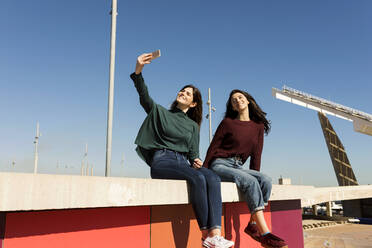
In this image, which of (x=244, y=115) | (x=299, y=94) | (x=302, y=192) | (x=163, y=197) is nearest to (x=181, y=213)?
(x=163, y=197)

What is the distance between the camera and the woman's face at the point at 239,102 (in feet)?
11.6

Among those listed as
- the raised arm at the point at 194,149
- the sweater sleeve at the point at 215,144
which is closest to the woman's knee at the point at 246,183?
the sweater sleeve at the point at 215,144

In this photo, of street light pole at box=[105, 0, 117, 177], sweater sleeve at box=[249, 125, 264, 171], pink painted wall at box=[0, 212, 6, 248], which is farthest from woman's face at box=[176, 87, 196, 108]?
pink painted wall at box=[0, 212, 6, 248]

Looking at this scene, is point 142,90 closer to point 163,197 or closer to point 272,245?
point 163,197

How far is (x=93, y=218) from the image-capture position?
200cm

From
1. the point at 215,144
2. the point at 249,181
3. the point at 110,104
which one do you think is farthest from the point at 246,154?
the point at 110,104

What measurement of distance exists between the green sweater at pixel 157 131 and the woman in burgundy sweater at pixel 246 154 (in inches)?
13.9

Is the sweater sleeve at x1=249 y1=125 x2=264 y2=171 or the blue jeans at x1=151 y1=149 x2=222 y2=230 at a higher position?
the sweater sleeve at x1=249 y1=125 x2=264 y2=171

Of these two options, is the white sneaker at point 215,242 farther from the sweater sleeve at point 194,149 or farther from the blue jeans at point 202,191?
the sweater sleeve at point 194,149

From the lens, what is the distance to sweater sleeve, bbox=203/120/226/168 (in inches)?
126

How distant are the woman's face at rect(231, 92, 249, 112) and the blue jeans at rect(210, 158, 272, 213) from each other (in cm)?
Result: 72

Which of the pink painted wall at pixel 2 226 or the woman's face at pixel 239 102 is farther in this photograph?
the woman's face at pixel 239 102

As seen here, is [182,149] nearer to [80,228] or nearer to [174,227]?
[174,227]

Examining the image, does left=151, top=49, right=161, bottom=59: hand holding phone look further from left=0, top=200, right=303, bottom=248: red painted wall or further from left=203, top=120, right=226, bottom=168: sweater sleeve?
left=0, top=200, right=303, bottom=248: red painted wall
